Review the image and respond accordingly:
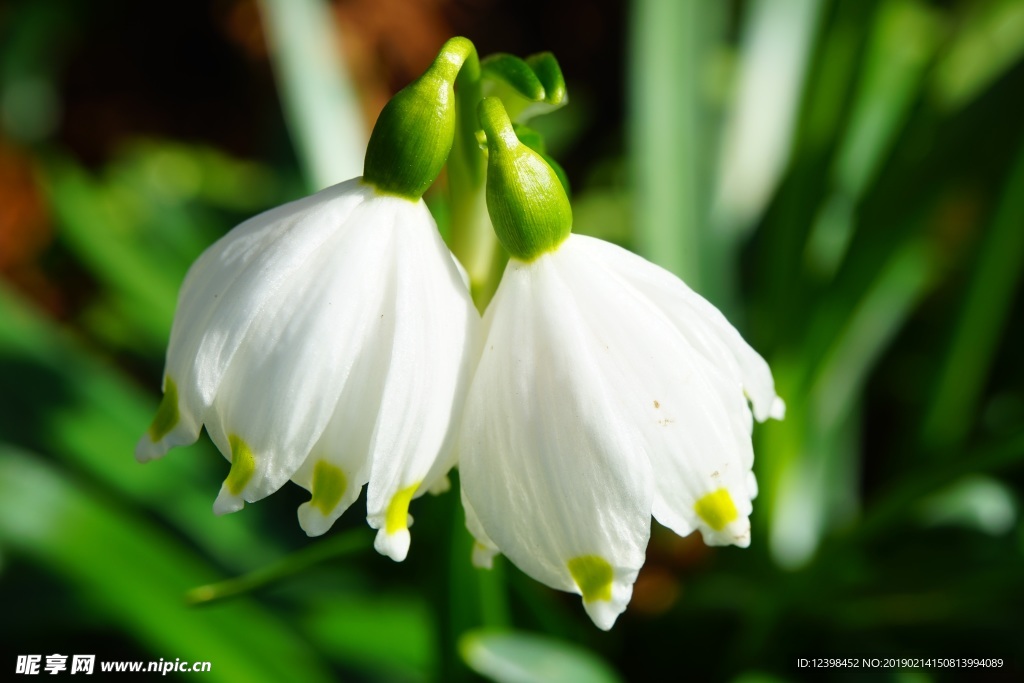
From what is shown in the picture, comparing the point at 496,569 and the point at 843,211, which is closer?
the point at 496,569

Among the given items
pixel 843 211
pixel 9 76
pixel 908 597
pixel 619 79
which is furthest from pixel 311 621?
pixel 9 76

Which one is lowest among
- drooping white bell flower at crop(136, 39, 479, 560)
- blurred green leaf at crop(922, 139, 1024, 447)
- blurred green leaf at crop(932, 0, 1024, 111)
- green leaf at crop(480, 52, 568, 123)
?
drooping white bell flower at crop(136, 39, 479, 560)

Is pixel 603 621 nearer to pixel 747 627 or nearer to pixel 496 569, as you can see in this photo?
pixel 496 569

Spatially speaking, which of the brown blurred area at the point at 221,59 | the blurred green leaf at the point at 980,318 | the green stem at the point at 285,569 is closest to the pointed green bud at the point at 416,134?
the green stem at the point at 285,569

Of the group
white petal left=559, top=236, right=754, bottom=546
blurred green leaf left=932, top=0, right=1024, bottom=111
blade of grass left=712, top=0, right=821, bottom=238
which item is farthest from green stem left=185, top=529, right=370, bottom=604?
blurred green leaf left=932, top=0, right=1024, bottom=111

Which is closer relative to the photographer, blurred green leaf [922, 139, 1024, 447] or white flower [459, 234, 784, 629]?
white flower [459, 234, 784, 629]

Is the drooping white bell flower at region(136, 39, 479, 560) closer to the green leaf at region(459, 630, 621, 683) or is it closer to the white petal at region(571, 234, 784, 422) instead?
the white petal at region(571, 234, 784, 422)

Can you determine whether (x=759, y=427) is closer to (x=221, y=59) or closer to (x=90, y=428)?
(x=90, y=428)

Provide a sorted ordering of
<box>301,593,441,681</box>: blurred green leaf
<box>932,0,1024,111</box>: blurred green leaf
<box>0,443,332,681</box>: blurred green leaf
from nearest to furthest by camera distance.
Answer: <box>0,443,332,681</box>: blurred green leaf < <box>301,593,441,681</box>: blurred green leaf < <box>932,0,1024,111</box>: blurred green leaf
